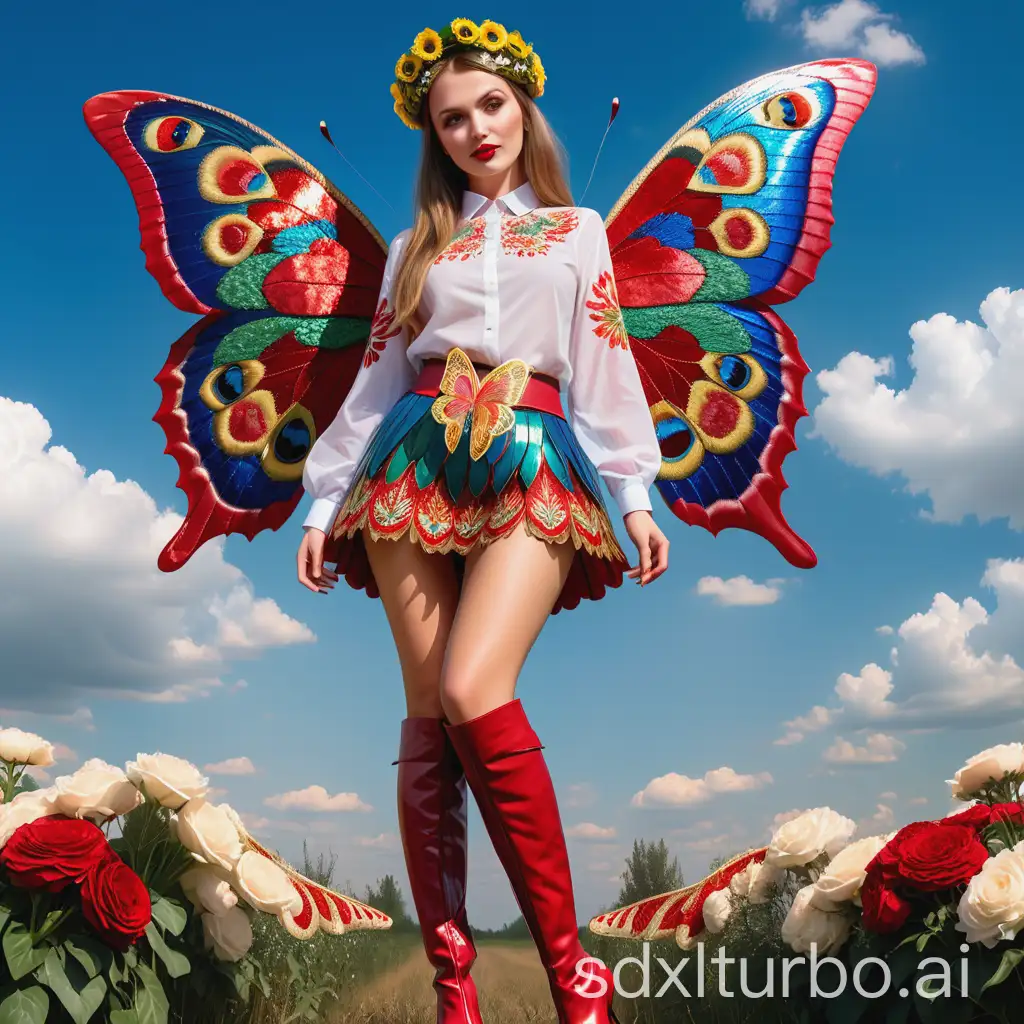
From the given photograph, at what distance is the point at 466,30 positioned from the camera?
3.58m

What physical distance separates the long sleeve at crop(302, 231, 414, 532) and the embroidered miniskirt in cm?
18

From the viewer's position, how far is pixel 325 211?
412 cm

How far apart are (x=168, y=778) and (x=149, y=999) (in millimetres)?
646

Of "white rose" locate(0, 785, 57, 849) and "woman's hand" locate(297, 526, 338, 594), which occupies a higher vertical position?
"woman's hand" locate(297, 526, 338, 594)

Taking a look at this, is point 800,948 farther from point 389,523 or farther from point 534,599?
point 389,523

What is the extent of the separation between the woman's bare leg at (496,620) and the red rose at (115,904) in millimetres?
1007

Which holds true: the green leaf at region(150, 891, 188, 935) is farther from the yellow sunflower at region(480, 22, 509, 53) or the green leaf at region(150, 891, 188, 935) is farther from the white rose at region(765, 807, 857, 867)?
the yellow sunflower at region(480, 22, 509, 53)

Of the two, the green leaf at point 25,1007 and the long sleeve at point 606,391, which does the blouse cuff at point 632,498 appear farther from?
the green leaf at point 25,1007

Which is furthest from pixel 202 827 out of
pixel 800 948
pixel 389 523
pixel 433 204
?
pixel 433 204

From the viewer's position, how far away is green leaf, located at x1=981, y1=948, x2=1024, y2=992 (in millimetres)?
2867

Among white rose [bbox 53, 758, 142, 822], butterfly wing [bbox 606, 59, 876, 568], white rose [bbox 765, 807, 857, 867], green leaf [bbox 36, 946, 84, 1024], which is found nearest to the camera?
green leaf [bbox 36, 946, 84, 1024]

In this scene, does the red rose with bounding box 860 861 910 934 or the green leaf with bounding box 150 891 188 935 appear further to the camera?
Result: the green leaf with bounding box 150 891 188 935

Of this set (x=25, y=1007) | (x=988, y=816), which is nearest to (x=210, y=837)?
(x=25, y=1007)

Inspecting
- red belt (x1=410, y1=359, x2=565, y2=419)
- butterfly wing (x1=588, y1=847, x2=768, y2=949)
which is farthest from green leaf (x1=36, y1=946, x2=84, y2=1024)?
red belt (x1=410, y1=359, x2=565, y2=419)
